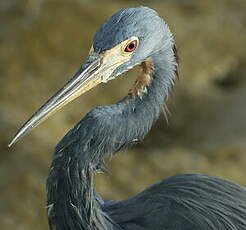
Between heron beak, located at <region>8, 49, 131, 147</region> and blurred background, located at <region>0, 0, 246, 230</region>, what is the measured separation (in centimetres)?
304

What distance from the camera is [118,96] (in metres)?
8.08

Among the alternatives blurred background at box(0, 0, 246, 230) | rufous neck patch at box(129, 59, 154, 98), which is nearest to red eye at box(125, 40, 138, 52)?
rufous neck patch at box(129, 59, 154, 98)

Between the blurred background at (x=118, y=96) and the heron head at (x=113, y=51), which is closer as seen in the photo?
the heron head at (x=113, y=51)

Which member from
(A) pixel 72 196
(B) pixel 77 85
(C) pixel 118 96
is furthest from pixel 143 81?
(C) pixel 118 96

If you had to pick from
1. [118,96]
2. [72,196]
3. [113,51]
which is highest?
[118,96]

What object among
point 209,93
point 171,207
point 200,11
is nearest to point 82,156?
point 171,207

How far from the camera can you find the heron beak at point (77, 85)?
3.55 m

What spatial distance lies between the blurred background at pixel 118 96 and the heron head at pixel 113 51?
10.1 ft

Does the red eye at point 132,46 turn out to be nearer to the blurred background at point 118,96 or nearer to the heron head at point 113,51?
the heron head at point 113,51

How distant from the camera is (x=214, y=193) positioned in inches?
157

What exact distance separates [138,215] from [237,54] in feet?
16.4

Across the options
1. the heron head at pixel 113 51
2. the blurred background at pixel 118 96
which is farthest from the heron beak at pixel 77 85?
the blurred background at pixel 118 96

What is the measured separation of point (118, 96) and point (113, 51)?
4495mm

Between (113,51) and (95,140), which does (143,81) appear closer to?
(113,51)
